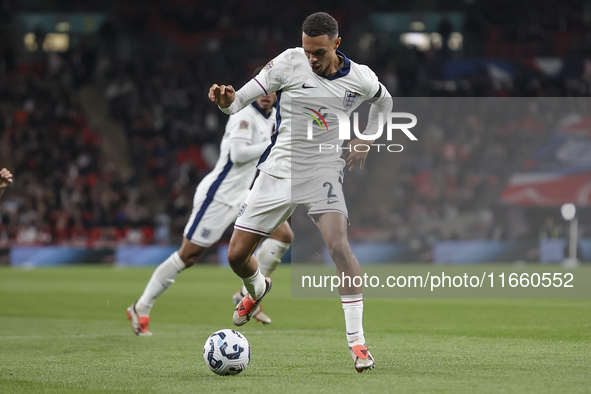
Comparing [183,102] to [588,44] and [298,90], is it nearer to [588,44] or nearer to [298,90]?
[588,44]

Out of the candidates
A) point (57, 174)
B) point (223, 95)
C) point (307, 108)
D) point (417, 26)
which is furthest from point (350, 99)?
point (417, 26)

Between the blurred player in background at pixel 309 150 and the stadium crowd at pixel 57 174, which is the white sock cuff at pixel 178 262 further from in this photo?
the stadium crowd at pixel 57 174

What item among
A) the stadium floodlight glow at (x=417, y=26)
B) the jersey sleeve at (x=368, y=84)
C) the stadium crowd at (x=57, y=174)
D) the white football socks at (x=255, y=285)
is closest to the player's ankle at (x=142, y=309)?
the white football socks at (x=255, y=285)

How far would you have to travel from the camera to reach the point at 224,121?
2614 centimetres

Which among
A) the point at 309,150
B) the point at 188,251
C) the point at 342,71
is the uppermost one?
the point at 342,71

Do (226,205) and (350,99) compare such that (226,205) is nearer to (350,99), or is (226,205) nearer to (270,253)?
(270,253)

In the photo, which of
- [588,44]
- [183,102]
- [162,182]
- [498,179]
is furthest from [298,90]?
[588,44]

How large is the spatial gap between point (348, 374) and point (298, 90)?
205cm

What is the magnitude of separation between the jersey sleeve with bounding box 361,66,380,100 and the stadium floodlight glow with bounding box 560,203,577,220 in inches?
602

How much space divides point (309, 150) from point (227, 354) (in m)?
1.60

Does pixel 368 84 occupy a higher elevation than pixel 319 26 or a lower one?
lower

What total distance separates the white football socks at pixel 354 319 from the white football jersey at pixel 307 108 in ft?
3.22

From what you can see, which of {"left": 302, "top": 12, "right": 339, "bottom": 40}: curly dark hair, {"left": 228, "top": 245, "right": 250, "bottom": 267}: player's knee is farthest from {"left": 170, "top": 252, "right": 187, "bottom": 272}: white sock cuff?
{"left": 302, "top": 12, "right": 339, "bottom": 40}: curly dark hair

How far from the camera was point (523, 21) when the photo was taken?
28047 mm
